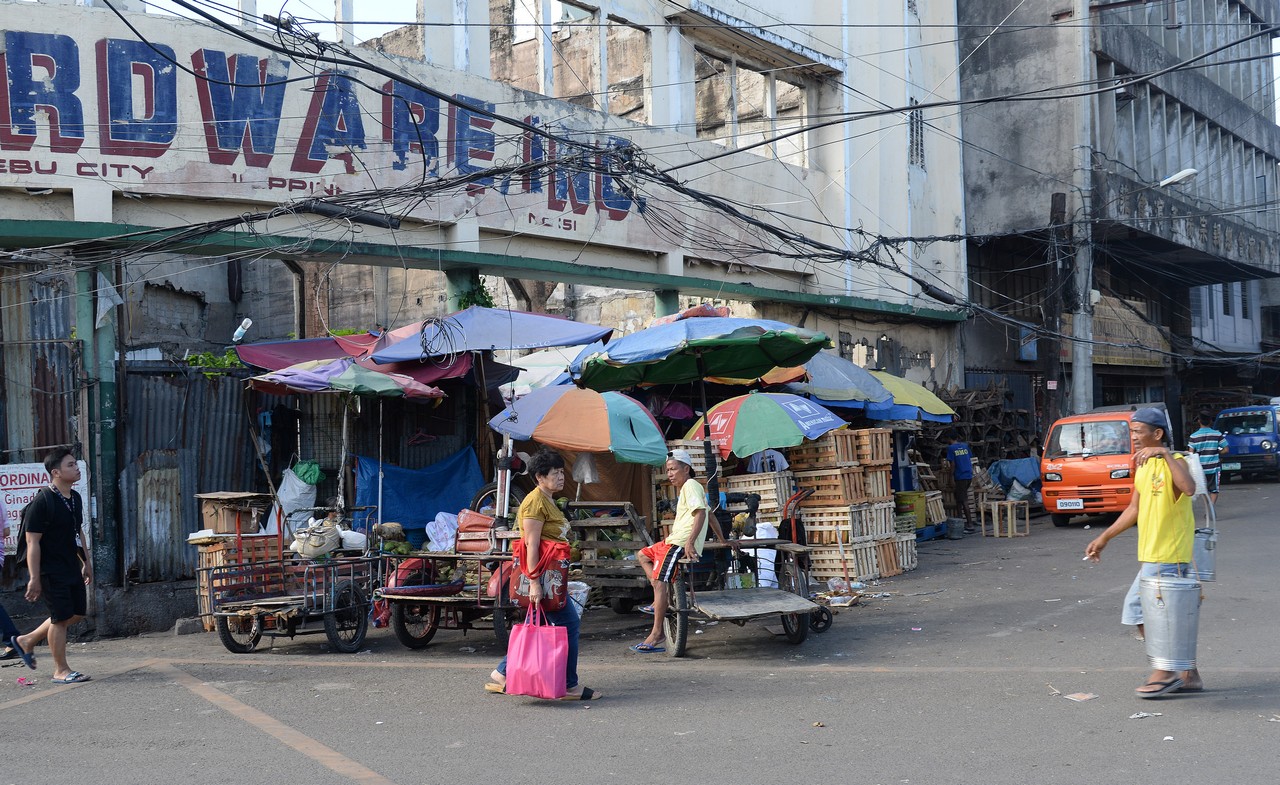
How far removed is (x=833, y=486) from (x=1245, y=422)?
719 inches

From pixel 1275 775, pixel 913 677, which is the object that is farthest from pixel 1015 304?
pixel 1275 775

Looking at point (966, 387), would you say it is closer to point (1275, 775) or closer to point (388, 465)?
point (388, 465)

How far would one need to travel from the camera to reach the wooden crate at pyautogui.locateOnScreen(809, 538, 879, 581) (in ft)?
44.6

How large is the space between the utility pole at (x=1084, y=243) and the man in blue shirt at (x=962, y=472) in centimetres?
560

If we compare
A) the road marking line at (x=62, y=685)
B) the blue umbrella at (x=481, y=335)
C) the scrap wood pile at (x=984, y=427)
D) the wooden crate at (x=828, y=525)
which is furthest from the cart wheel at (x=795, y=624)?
the scrap wood pile at (x=984, y=427)

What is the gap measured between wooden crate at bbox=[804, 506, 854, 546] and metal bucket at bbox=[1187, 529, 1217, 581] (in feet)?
22.3

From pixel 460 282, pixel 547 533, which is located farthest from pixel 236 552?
pixel 460 282

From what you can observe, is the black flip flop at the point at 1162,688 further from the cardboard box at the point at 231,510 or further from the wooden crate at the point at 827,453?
the cardboard box at the point at 231,510

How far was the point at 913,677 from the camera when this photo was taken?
26.3 ft

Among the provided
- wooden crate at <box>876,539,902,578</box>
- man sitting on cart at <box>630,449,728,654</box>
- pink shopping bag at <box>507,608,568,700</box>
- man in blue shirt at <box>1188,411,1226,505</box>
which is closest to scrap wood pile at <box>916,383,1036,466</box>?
man in blue shirt at <box>1188,411,1226,505</box>

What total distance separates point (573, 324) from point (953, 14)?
16018 millimetres

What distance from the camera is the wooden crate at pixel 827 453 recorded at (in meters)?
14.2

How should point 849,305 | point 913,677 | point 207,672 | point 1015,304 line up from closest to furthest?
1. point 913,677
2. point 207,672
3. point 849,305
4. point 1015,304

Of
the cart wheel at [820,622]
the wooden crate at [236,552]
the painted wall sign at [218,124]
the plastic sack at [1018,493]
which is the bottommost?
the cart wheel at [820,622]
